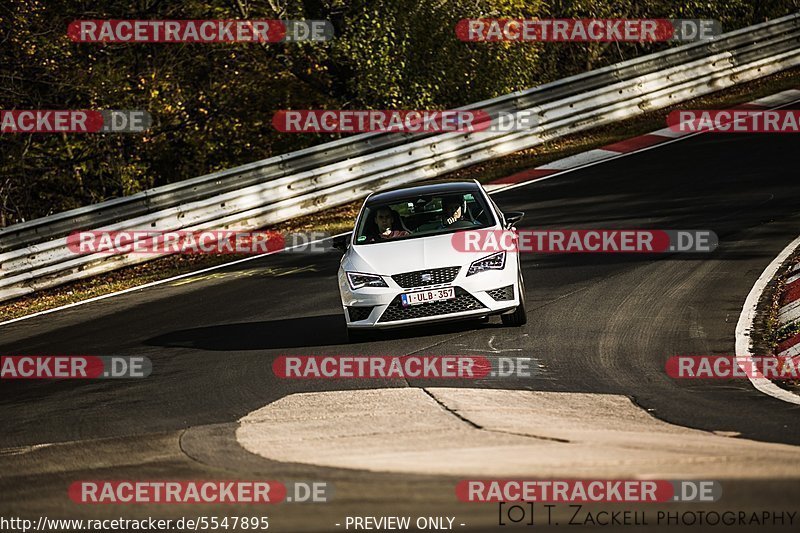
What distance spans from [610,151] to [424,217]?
10.2 meters

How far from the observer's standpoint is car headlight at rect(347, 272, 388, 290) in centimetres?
1076

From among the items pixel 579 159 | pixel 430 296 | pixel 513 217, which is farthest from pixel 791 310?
pixel 579 159

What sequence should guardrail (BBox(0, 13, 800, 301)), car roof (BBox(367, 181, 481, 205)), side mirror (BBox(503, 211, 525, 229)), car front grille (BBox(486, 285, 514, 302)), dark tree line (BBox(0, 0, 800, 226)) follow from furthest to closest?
dark tree line (BBox(0, 0, 800, 226)) < guardrail (BBox(0, 13, 800, 301)) < car roof (BBox(367, 181, 481, 205)) < side mirror (BBox(503, 211, 525, 229)) < car front grille (BBox(486, 285, 514, 302))

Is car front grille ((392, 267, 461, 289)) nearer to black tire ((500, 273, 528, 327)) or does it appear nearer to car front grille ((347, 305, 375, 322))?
car front grille ((347, 305, 375, 322))

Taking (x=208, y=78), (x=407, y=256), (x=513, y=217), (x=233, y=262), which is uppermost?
(x=208, y=78)

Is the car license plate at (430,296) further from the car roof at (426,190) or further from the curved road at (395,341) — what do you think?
the car roof at (426,190)

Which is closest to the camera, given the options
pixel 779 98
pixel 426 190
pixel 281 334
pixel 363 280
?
pixel 363 280

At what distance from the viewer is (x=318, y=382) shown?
9539 mm

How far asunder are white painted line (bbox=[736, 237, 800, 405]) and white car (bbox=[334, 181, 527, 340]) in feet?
7.20

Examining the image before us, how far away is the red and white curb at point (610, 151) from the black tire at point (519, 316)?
8.79 meters

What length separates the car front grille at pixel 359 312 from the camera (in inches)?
422

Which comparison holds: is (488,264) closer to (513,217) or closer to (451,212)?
(513,217)

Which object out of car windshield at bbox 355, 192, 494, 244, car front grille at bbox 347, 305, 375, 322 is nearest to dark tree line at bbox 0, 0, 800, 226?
car windshield at bbox 355, 192, 494, 244

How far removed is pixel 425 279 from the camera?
1063cm
